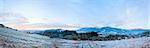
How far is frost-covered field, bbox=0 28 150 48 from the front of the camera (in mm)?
3230

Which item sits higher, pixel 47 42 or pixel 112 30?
pixel 112 30

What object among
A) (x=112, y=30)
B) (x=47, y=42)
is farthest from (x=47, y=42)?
(x=112, y=30)

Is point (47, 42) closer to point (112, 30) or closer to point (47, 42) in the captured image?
point (47, 42)

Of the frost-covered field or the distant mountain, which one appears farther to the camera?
the distant mountain

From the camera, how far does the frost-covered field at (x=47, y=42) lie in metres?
3.23

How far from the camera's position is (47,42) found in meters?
3.32

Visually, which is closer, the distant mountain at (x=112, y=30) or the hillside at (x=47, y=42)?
the hillside at (x=47, y=42)

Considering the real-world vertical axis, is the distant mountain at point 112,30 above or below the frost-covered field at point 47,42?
above

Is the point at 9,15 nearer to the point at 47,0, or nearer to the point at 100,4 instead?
the point at 47,0

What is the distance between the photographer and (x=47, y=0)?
11.0ft

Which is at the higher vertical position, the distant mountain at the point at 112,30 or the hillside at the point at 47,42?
the distant mountain at the point at 112,30

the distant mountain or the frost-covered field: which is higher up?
the distant mountain

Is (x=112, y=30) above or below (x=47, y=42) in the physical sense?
above

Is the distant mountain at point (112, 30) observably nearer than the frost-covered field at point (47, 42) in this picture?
No
